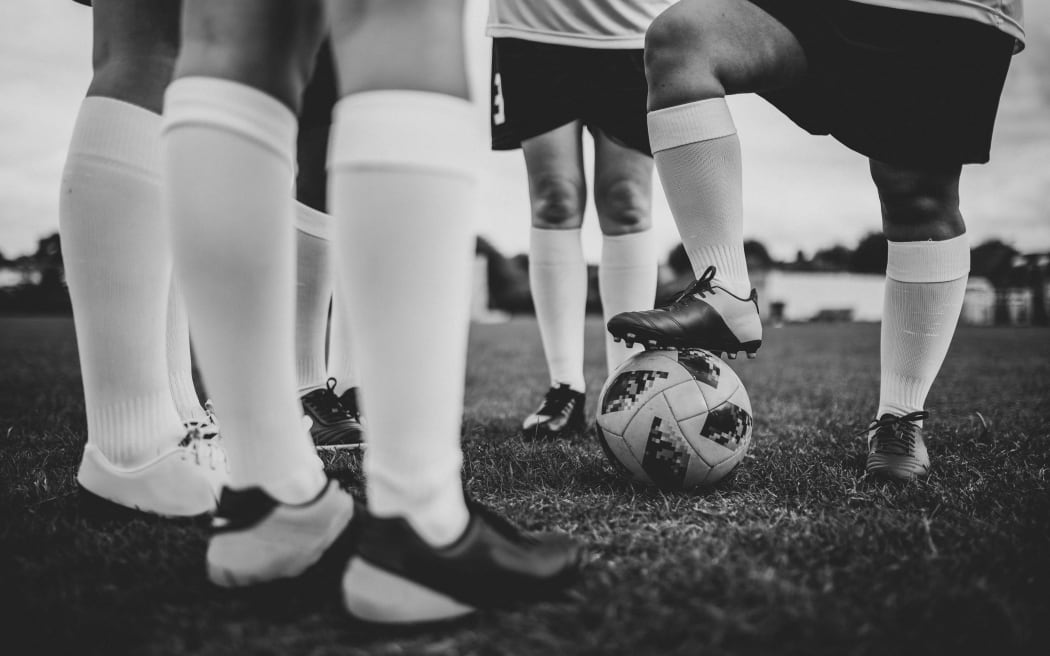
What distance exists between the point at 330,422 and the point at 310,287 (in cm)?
47

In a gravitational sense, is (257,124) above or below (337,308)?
above

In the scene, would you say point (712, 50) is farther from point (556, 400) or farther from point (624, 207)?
point (556, 400)

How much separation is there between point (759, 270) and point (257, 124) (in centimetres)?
4856

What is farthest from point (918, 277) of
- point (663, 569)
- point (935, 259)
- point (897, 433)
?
point (663, 569)

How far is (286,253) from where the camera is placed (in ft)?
3.44

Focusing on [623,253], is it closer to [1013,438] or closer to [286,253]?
[1013,438]

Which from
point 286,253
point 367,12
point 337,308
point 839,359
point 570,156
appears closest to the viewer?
point 367,12

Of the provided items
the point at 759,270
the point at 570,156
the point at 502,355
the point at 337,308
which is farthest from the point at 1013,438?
the point at 759,270

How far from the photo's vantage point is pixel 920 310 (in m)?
2.10

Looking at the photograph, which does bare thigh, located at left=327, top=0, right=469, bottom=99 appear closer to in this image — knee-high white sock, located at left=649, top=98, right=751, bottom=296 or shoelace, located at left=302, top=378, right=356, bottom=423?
knee-high white sock, located at left=649, top=98, right=751, bottom=296

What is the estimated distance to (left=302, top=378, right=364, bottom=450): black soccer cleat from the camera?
2213 mm

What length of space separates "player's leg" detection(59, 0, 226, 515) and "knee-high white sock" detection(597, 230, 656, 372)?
1764 mm

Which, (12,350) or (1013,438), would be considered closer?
(1013,438)

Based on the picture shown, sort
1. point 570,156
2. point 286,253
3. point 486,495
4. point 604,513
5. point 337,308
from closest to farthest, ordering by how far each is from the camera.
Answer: point 286,253, point 604,513, point 486,495, point 337,308, point 570,156
